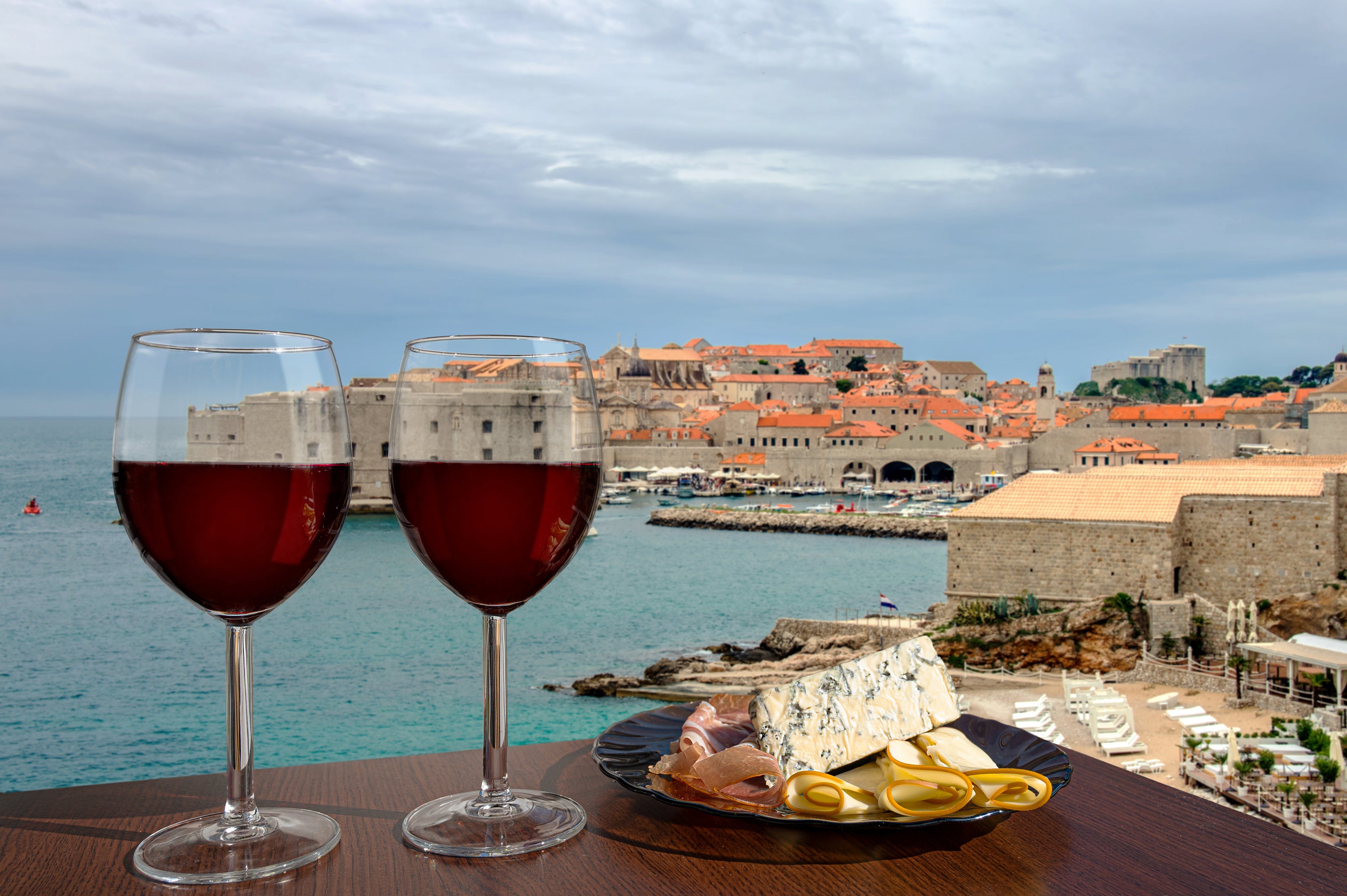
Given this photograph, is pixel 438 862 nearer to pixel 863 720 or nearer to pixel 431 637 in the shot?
pixel 863 720

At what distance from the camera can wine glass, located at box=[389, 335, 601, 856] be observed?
2.03ft

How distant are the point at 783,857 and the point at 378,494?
37860 mm

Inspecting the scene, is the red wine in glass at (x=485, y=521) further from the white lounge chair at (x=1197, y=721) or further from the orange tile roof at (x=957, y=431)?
the orange tile roof at (x=957, y=431)

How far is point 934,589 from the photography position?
22.2 m

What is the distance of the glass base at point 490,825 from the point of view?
1.84 feet

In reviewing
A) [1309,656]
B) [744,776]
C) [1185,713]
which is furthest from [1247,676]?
[744,776]

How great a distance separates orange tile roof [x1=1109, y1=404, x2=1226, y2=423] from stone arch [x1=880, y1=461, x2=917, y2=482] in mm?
8903

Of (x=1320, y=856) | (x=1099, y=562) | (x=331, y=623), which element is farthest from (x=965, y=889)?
(x=331, y=623)

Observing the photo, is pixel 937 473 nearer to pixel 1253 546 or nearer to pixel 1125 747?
pixel 1253 546

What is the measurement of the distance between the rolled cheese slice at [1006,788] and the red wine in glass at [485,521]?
0.30 metres

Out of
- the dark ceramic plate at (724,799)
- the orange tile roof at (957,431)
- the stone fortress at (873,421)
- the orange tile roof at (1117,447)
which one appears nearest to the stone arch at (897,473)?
the stone fortress at (873,421)

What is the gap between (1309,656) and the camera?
8.47 m

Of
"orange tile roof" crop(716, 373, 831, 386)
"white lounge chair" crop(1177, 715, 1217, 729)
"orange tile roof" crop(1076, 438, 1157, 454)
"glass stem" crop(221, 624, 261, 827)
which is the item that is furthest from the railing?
"orange tile roof" crop(716, 373, 831, 386)

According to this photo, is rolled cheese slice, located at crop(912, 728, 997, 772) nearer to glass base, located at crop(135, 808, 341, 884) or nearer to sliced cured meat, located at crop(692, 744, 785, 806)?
sliced cured meat, located at crop(692, 744, 785, 806)
